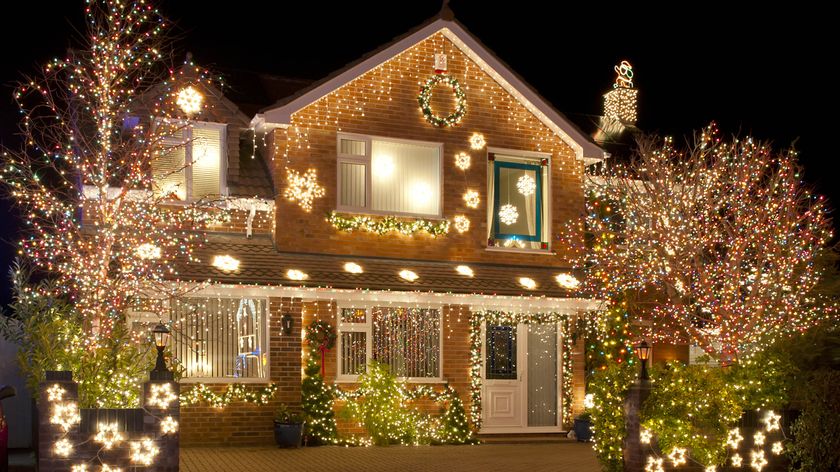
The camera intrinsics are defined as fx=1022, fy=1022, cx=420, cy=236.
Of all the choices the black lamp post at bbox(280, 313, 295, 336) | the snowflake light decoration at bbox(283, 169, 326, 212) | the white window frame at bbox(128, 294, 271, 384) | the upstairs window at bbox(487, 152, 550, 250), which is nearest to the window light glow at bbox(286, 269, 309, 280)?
the white window frame at bbox(128, 294, 271, 384)

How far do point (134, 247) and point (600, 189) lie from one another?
10.6 meters

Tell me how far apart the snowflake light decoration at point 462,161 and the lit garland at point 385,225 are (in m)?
1.17

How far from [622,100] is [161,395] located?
52.5 feet

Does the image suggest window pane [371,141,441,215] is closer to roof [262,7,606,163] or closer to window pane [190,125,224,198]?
roof [262,7,606,163]

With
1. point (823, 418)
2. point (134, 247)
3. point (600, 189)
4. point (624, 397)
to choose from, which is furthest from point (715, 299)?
point (134, 247)

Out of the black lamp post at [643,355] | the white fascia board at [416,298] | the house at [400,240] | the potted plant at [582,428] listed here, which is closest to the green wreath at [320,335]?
the house at [400,240]

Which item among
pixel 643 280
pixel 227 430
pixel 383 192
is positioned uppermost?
pixel 383 192

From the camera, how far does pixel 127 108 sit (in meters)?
16.4

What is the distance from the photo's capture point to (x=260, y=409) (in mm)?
17922

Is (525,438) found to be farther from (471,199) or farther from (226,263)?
(226,263)

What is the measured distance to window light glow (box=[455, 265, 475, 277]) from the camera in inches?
774

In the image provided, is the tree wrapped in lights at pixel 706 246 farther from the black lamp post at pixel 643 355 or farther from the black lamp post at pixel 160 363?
the black lamp post at pixel 160 363

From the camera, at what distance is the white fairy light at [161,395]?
41.4ft

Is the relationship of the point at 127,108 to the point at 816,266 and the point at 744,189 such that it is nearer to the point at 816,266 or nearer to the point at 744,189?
the point at 744,189
